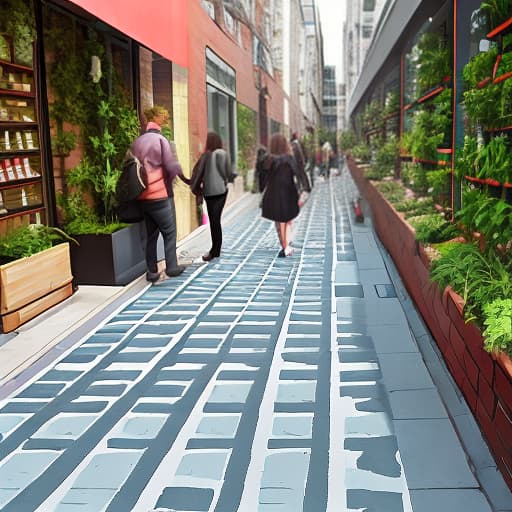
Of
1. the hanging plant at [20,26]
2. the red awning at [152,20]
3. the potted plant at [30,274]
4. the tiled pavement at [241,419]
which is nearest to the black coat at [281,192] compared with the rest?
the red awning at [152,20]

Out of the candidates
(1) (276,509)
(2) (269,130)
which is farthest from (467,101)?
(2) (269,130)

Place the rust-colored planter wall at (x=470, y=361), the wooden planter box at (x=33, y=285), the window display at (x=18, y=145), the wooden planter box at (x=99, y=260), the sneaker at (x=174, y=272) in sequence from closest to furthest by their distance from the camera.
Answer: the rust-colored planter wall at (x=470, y=361) → the wooden planter box at (x=33, y=285) → the window display at (x=18, y=145) → the wooden planter box at (x=99, y=260) → the sneaker at (x=174, y=272)

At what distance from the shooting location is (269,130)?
81.1ft

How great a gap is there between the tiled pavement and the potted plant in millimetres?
583

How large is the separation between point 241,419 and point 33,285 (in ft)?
8.52

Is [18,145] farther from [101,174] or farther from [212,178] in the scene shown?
[212,178]

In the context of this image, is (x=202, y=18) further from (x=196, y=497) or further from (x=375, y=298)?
(x=196, y=497)

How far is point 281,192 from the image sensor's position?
28.7 feet

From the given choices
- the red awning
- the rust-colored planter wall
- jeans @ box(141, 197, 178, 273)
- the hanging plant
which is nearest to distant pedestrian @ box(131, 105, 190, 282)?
jeans @ box(141, 197, 178, 273)

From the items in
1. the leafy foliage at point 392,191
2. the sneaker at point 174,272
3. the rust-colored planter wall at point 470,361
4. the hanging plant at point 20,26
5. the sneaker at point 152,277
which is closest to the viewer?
the rust-colored planter wall at point 470,361

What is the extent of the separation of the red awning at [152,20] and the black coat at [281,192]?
6.71ft

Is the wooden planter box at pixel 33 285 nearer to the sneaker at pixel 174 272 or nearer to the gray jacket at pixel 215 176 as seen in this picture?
the sneaker at pixel 174 272

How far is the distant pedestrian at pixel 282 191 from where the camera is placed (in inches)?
342

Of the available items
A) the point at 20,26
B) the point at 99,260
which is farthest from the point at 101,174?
the point at 20,26
